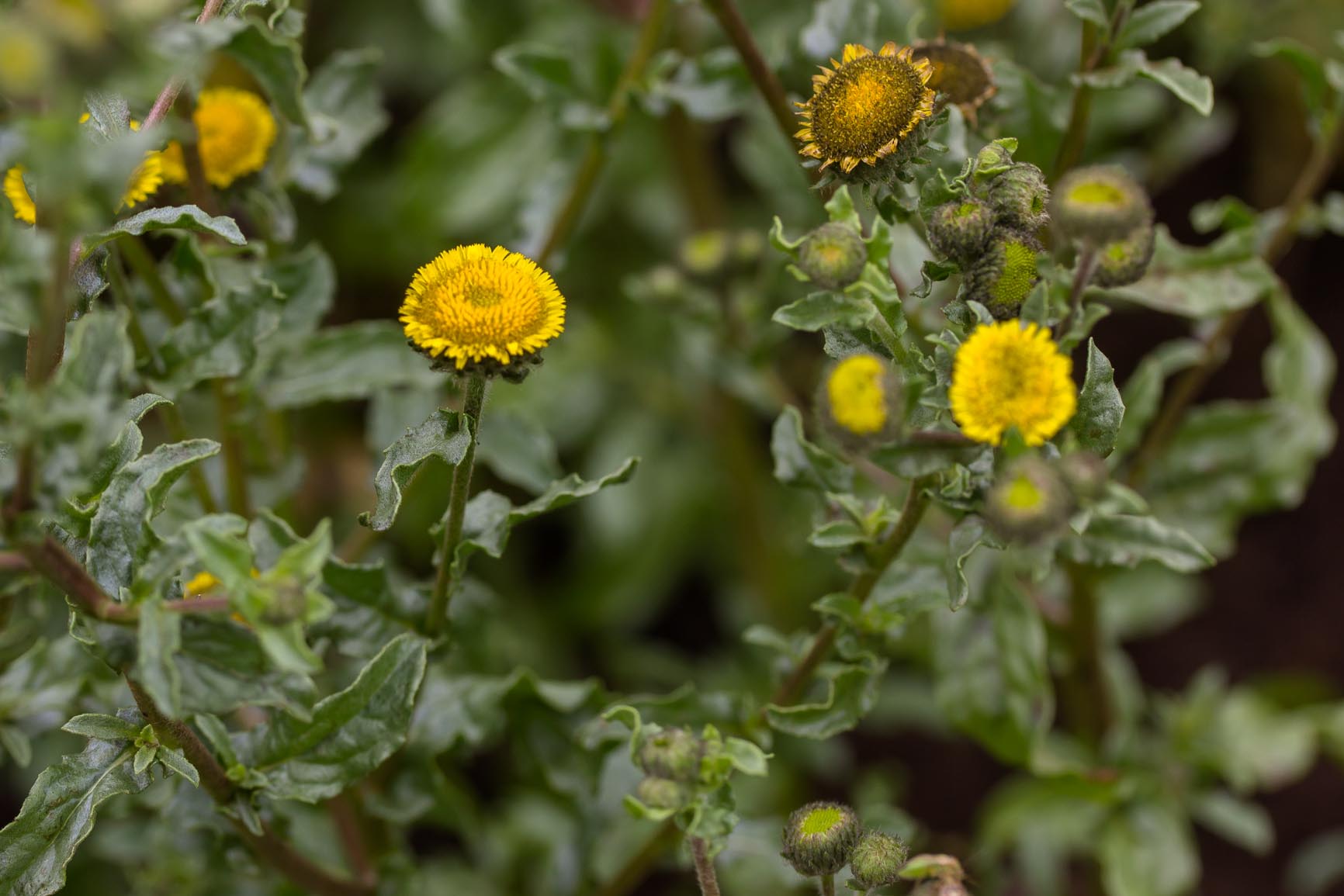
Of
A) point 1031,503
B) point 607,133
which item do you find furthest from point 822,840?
point 607,133

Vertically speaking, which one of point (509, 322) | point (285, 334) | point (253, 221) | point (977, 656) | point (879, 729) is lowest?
point (879, 729)

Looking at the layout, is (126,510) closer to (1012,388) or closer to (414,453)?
(414,453)

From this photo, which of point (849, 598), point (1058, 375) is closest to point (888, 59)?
point (1058, 375)

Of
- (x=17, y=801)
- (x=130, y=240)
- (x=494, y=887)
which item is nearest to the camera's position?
(x=130, y=240)

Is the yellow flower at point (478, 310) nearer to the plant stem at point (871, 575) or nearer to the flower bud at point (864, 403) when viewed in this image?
the flower bud at point (864, 403)

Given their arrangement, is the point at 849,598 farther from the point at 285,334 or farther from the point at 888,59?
the point at 285,334

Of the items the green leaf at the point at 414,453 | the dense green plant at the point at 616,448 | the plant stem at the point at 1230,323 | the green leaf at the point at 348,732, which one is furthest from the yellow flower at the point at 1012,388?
the plant stem at the point at 1230,323

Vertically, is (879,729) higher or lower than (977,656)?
lower
